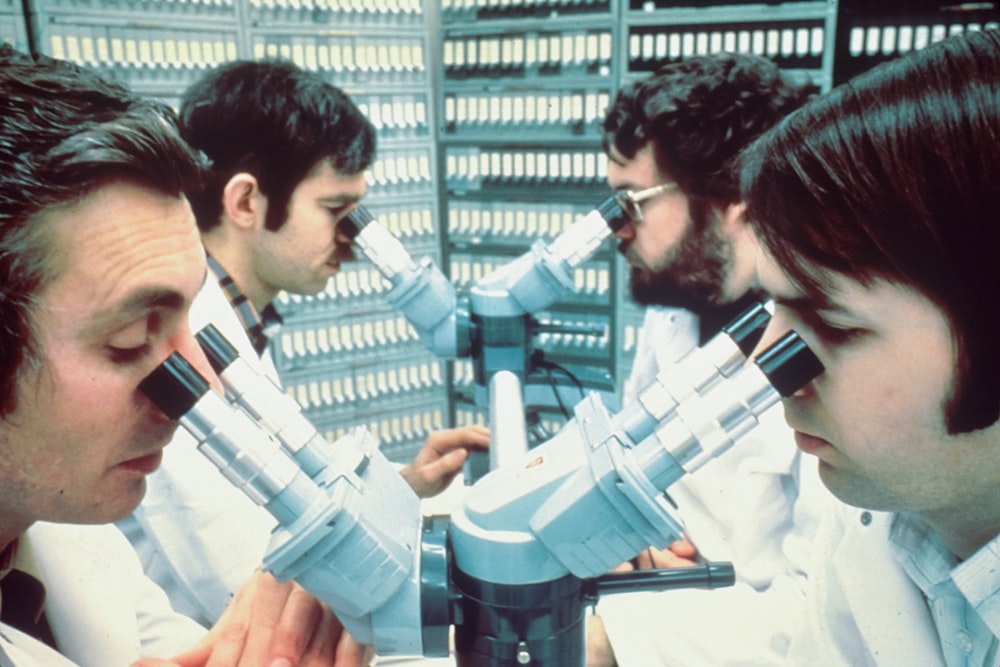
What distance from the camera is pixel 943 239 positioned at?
788 millimetres

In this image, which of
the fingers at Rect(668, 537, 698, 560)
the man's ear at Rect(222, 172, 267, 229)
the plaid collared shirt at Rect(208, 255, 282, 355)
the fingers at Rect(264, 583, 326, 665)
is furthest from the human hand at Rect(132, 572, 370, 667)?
the man's ear at Rect(222, 172, 267, 229)

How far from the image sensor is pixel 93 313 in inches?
31.3

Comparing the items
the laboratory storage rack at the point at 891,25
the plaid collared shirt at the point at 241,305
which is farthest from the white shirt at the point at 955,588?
the laboratory storage rack at the point at 891,25

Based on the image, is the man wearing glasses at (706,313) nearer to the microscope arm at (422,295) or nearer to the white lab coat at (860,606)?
the white lab coat at (860,606)

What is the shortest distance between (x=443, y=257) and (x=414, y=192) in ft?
1.14

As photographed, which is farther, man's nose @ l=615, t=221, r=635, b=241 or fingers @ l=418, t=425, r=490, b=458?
man's nose @ l=615, t=221, r=635, b=241

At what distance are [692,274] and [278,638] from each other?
1.44 m

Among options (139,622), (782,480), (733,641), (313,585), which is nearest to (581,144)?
(782,480)

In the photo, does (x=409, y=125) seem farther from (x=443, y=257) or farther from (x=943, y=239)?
(x=943, y=239)

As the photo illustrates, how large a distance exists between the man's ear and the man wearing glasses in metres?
0.99

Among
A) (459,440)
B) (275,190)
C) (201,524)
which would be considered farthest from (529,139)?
(201,524)

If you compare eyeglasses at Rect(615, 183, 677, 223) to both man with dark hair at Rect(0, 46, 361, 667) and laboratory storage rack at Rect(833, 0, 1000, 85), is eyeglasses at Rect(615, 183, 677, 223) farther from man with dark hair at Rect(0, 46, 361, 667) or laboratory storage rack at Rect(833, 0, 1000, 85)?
laboratory storage rack at Rect(833, 0, 1000, 85)

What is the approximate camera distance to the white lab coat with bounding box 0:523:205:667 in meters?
1.06

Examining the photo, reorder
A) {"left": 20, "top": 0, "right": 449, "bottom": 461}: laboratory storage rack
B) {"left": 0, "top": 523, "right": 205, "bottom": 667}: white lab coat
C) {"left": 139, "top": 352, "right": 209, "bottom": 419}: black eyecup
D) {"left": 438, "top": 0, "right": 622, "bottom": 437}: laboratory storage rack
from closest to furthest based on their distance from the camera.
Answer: {"left": 139, "top": 352, "right": 209, "bottom": 419}: black eyecup < {"left": 0, "top": 523, "right": 205, "bottom": 667}: white lab coat < {"left": 20, "top": 0, "right": 449, "bottom": 461}: laboratory storage rack < {"left": 438, "top": 0, "right": 622, "bottom": 437}: laboratory storage rack
